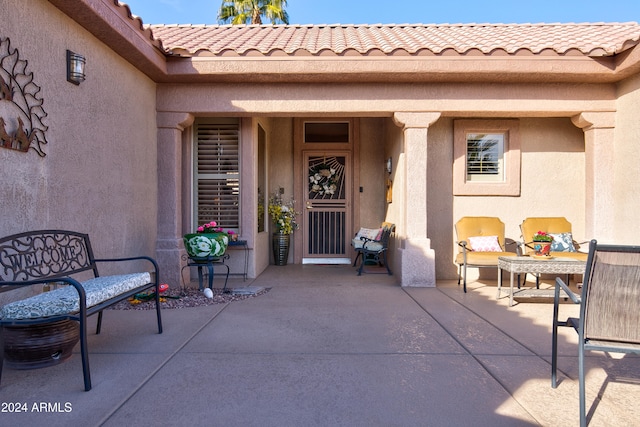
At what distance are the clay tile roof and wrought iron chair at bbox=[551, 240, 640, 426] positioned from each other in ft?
11.9

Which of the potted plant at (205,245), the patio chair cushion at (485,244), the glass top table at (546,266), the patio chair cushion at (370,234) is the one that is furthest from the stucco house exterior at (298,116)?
the glass top table at (546,266)

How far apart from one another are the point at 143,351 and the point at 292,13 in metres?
12.7

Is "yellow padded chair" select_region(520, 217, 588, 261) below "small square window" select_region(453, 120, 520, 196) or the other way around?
below

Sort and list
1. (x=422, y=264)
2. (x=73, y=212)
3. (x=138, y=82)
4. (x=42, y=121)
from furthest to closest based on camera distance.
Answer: (x=422, y=264) → (x=138, y=82) → (x=73, y=212) → (x=42, y=121)

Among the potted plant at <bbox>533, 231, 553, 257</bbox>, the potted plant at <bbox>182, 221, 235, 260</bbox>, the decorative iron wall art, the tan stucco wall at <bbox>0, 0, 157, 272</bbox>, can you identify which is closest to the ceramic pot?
the potted plant at <bbox>533, 231, 553, 257</bbox>

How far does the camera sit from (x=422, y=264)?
17.4 feet

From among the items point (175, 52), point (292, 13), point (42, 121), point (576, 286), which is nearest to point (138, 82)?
point (175, 52)

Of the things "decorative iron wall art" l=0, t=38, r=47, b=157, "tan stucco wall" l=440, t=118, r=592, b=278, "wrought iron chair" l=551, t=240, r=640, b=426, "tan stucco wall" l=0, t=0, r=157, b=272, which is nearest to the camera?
"wrought iron chair" l=551, t=240, r=640, b=426

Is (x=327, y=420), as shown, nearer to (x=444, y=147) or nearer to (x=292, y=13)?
(x=444, y=147)

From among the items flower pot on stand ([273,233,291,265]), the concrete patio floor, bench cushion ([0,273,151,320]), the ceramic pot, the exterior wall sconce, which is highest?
the exterior wall sconce

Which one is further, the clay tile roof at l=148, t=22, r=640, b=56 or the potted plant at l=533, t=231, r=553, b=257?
the clay tile roof at l=148, t=22, r=640, b=56

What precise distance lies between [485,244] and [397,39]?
3.24m

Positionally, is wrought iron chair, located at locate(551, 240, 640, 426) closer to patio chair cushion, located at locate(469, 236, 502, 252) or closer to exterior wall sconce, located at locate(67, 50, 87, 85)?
patio chair cushion, located at locate(469, 236, 502, 252)

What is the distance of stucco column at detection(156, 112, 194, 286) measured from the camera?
5301mm
